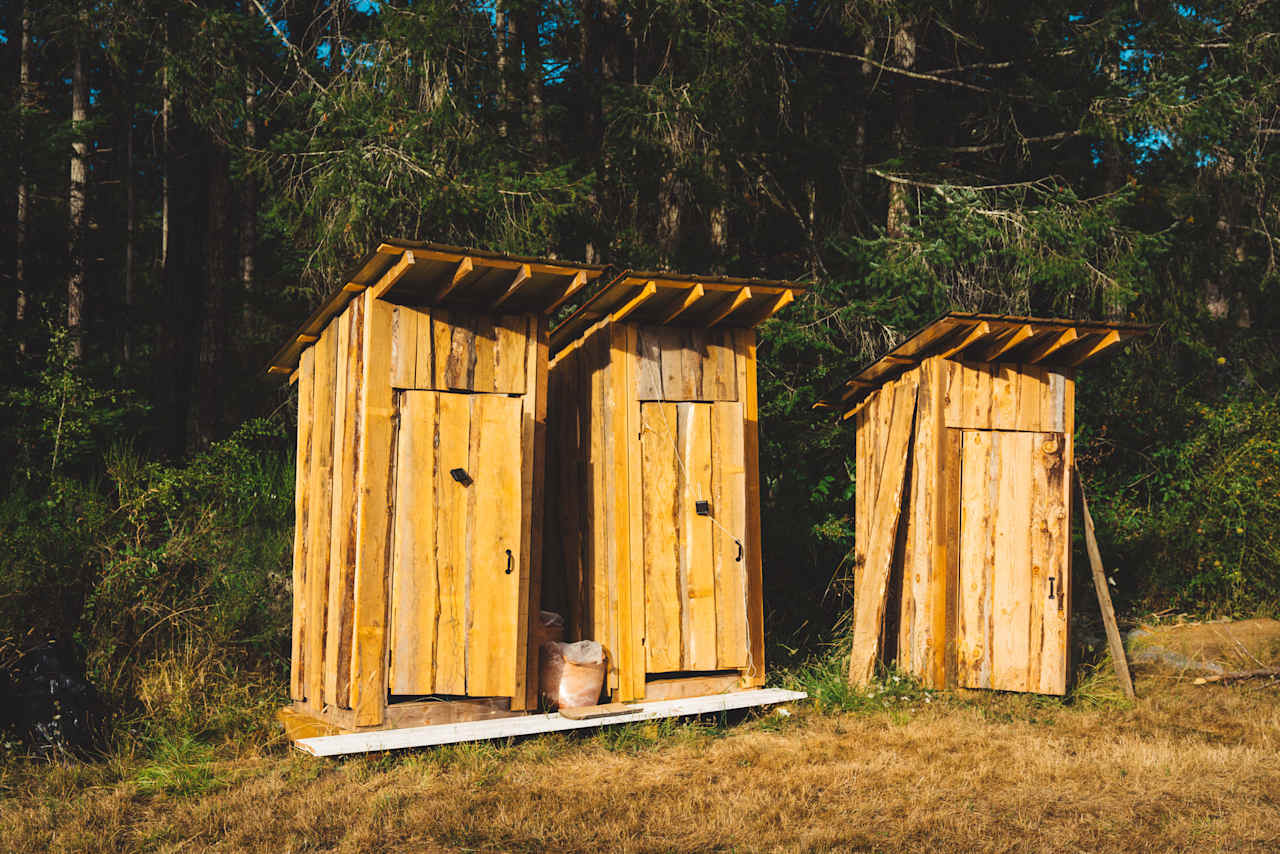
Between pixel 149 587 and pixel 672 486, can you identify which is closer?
pixel 672 486

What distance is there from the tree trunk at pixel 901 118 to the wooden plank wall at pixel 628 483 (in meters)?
5.34

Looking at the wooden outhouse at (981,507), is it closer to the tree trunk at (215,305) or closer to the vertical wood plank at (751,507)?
the vertical wood plank at (751,507)

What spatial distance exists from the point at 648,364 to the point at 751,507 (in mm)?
1208

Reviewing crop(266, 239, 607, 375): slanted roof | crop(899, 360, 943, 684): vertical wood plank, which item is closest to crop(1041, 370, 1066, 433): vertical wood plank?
crop(899, 360, 943, 684): vertical wood plank

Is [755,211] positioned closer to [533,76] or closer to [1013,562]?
[533,76]

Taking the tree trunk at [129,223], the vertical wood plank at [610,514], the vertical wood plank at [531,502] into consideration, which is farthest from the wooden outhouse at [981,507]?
the tree trunk at [129,223]

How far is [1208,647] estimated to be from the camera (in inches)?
330

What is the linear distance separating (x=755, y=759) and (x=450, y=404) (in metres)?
2.62

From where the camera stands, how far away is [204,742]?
5.92m

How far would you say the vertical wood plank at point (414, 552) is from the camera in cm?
578

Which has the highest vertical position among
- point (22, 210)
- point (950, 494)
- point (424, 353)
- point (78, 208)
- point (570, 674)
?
point (78, 208)

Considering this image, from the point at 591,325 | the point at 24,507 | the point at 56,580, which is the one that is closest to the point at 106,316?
the point at 24,507

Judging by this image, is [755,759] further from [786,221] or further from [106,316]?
[106,316]

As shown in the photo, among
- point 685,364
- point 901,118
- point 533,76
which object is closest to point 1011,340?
point 685,364
